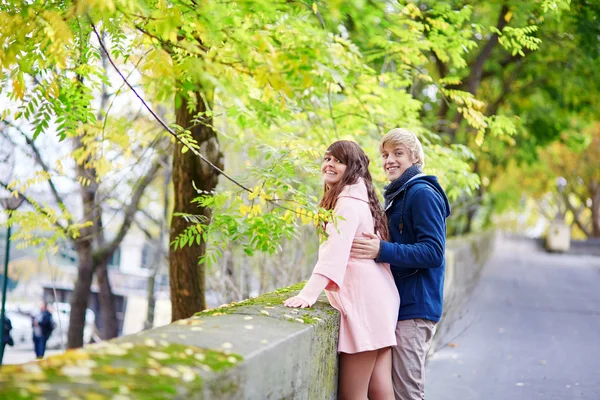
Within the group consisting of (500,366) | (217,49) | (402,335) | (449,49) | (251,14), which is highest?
(449,49)

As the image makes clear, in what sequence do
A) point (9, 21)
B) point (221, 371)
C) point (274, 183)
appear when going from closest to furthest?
1. point (221, 371)
2. point (9, 21)
3. point (274, 183)

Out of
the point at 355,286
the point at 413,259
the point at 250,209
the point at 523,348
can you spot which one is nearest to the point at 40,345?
the point at 523,348

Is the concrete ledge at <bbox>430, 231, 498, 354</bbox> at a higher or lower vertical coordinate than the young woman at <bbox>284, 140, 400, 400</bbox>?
lower

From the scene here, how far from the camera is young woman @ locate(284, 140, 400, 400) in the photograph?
11.9 feet

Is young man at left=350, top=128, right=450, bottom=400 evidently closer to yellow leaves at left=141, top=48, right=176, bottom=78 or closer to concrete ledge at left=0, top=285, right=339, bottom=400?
concrete ledge at left=0, top=285, right=339, bottom=400

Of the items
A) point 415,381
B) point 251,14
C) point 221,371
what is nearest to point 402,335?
point 415,381

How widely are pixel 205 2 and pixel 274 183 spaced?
151 centimetres

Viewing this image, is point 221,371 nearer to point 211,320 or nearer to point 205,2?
point 211,320

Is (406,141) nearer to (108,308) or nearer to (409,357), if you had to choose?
(409,357)

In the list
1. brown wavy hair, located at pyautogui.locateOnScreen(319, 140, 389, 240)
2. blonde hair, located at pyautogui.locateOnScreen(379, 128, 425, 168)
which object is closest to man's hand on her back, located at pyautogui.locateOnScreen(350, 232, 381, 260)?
brown wavy hair, located at pyautogui.locateOnScreen(319, 140, 389, 240)

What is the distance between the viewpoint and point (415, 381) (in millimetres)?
3807

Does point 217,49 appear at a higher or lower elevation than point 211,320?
higher

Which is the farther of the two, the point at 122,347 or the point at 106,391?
the point at 122,347

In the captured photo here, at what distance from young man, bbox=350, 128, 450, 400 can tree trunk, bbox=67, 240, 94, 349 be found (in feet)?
33.8
